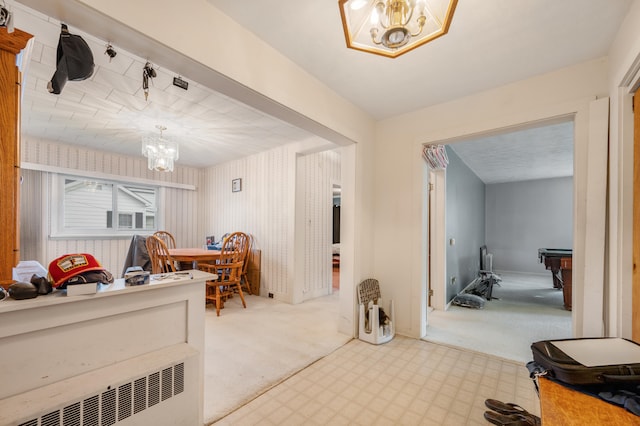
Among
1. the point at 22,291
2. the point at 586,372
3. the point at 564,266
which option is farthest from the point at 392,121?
the point at 564,266

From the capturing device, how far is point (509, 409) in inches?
61.7

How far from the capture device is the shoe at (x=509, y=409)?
149 centimetres

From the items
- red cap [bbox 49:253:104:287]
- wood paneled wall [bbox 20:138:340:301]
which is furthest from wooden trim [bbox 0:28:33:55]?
wood paneled wall [bbox 20:138:340:301]

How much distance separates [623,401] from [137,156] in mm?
6034

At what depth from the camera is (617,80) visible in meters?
1.61

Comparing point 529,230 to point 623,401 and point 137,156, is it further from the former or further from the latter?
point 137,156

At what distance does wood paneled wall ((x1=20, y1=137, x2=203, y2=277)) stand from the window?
0.13 metres

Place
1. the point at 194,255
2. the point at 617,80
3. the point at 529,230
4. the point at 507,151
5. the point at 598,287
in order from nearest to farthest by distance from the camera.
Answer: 1. the point at 617,80
2. the point at 598,287
3. the point at 194,255
4. the point at 507,151
5. the point at 529,230

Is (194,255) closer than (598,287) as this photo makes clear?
No

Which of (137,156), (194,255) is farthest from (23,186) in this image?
(194,255)

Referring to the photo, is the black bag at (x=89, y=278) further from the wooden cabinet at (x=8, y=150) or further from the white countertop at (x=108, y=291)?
the wooden cabinet at (x=8, y=150)

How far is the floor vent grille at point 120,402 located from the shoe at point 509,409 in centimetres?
184

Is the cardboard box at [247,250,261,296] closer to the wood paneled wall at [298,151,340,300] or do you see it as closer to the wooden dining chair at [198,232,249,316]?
the wooden dining chair at [198,232,249,316]

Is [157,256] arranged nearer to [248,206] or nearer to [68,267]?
[248,206]
